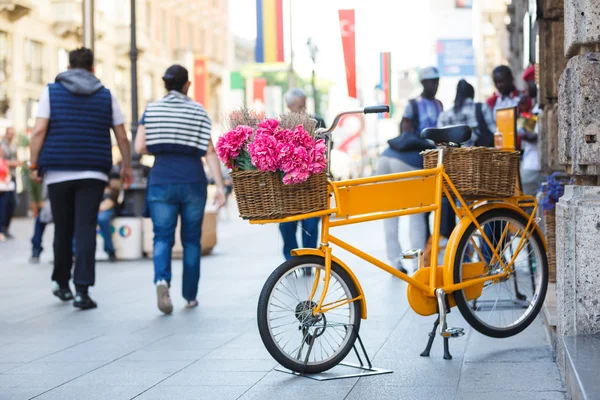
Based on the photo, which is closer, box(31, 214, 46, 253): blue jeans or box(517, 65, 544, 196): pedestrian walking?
box(517, 65, 544, 196): pedestrian walking

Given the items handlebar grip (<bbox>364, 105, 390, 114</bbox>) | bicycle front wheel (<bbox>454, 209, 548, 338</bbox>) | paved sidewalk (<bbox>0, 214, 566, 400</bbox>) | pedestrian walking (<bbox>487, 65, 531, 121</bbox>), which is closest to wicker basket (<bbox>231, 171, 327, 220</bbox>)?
handlebar grip (<bbox>364, 105, 390, 114</bbox>)

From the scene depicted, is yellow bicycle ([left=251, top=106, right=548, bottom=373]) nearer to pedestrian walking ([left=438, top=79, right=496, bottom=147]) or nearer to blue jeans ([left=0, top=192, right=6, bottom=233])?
pedestrian walking ([left=438, top=79, right=496, bottom=147])

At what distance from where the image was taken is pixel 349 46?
1033 cm

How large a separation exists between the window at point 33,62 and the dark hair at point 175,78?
2943cm

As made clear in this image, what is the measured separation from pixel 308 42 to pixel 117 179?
35.8 feet

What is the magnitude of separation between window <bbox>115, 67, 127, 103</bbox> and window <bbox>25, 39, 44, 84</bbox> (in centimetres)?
782

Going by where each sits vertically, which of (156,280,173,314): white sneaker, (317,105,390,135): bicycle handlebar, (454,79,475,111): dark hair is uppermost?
(454,79,475,111): dark hair

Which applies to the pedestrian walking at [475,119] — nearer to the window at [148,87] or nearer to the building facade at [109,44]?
the building facade at [109,44]

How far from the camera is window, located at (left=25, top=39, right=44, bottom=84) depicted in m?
37.4

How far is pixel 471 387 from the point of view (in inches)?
213

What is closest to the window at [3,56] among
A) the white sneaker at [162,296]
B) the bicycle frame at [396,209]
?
the white sneaker at [162,296]

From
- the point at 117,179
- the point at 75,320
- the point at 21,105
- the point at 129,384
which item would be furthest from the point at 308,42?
the point at 129,384

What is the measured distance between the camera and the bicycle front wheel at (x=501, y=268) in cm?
650

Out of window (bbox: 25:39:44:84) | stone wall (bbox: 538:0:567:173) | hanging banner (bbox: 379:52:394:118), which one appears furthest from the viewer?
window (bbox: 25:39:44:84)
